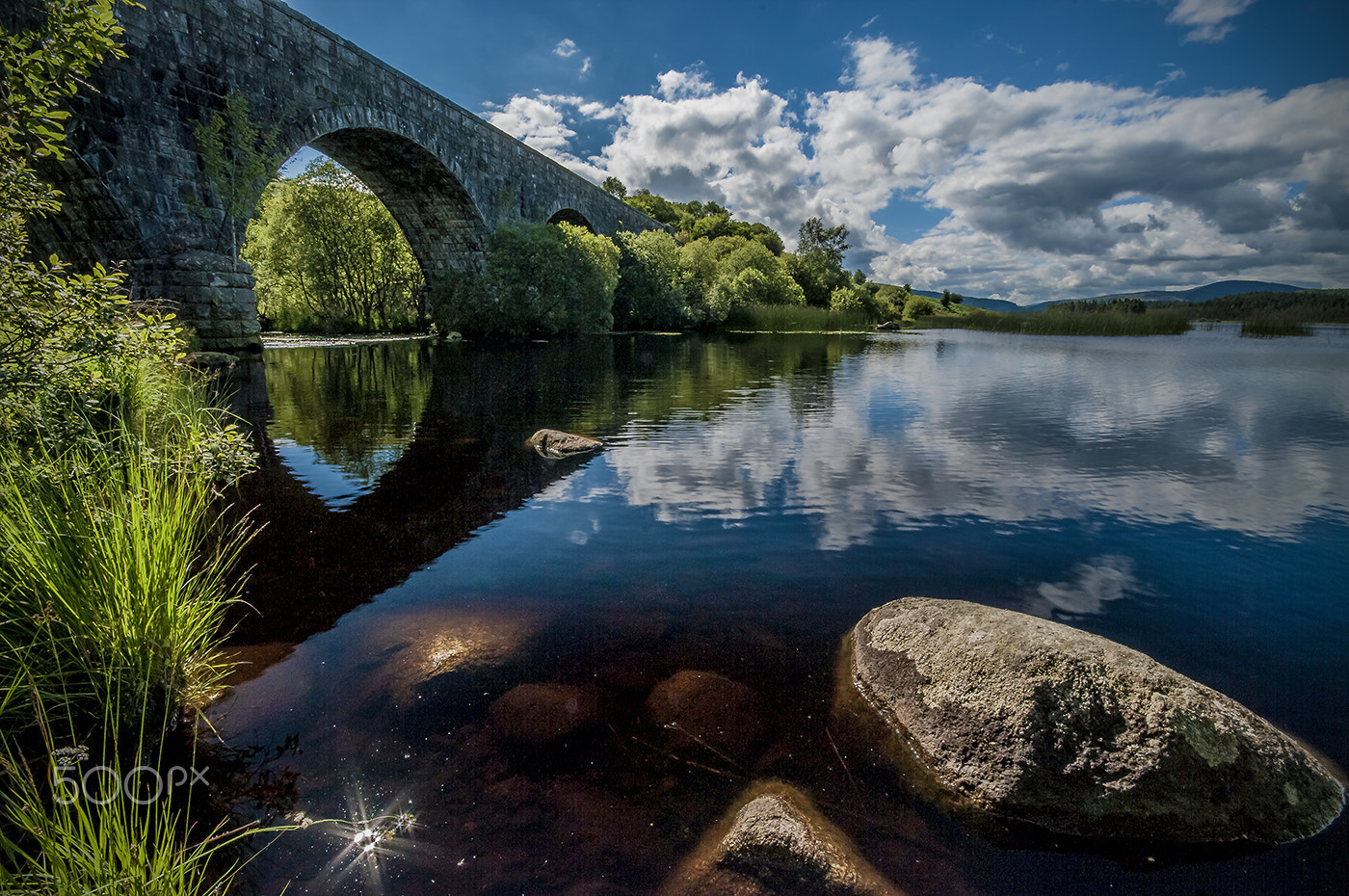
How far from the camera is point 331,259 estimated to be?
1367 inches

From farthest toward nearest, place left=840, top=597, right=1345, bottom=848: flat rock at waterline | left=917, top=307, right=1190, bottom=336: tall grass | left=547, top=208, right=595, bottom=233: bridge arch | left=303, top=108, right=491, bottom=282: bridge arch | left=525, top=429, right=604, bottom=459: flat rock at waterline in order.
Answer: left=547, top=208, right=595, bottom=233: bridge arch < left=917, top=307, right=1190, bottom=336: tall grass < left=303, top=108, right=491, bottom=282: bridge arch < left=525, top=429, right=604, bottom=459: flat rock at waterline < left=840, top=597, right=1345, bottom=848: flat rock at waterline

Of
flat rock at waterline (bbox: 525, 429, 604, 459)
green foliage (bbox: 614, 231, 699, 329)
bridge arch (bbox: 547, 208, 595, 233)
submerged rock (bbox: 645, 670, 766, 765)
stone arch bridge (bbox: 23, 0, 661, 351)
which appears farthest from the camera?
green foliage (bbox: 614, 231, 699, 329)

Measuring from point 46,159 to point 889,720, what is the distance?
2072cm

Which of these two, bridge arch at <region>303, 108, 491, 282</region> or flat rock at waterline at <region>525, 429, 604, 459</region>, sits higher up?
bridge arch at <region>303, 108, 491, 282</region>

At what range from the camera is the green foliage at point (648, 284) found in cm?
4156

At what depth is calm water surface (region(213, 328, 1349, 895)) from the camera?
243 centimetres

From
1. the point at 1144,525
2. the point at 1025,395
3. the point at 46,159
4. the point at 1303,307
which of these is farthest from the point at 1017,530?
the point at 1303,307

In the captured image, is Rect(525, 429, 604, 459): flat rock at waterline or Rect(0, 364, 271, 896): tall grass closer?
Rect(0, 364, 271, 896): tall grass

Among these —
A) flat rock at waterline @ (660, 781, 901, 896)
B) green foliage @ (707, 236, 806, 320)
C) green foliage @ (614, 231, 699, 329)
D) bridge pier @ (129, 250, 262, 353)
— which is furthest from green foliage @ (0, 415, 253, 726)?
green foliage @ (707, 236, 806, 320)

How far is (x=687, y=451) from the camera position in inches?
345

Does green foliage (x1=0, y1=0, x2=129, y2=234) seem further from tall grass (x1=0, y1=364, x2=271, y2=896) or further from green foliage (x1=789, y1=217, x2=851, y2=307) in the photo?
green foliage (x1=789, y1=217, x2=851, y2=307)

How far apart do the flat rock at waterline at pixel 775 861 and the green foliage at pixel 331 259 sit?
3804 cm

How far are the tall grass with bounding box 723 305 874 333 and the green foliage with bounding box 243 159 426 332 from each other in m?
23.9

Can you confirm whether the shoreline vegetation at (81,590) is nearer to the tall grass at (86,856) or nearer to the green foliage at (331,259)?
the tall grass at (86,856)
